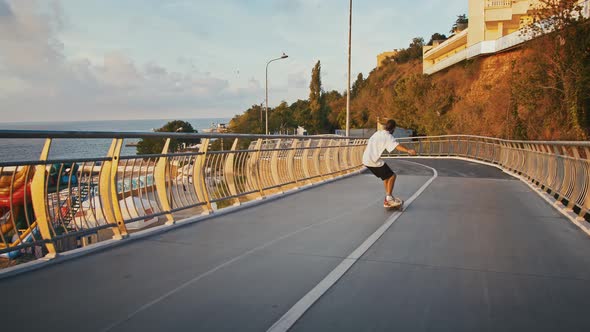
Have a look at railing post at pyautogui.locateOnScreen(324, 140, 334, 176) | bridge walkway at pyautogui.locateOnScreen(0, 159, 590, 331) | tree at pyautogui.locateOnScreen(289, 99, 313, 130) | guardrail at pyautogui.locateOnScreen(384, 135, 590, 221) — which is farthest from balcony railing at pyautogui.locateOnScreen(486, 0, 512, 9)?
bridge walkway at pyautogui.locateOnScreen(0, 159, 590, 331)

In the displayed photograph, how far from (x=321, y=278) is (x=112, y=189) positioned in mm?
3106

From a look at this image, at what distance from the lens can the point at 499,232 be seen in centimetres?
707

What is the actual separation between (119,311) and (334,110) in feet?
333

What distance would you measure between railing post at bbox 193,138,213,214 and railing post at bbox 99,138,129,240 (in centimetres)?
211

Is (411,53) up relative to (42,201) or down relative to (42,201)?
up

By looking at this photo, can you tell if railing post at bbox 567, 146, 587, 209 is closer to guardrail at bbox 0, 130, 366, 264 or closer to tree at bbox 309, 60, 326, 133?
guardrail at bbox 0, 130, 366, 264

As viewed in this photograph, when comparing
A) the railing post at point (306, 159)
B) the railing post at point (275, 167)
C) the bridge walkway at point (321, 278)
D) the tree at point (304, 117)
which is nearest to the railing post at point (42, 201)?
the bridge walkway at point (321, 278)

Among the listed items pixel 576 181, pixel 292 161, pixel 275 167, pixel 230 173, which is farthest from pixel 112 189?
pixel 576 181

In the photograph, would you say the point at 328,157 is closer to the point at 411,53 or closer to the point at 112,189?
the point at 112,189

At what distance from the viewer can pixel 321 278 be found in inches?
185

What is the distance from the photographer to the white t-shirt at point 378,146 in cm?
902

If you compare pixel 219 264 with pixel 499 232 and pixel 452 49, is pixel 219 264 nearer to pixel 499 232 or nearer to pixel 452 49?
pixel 499 232

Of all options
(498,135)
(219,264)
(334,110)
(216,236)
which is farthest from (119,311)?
(334,110)

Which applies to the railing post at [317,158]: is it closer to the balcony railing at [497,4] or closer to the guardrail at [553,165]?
the guardrail at [553,165]
